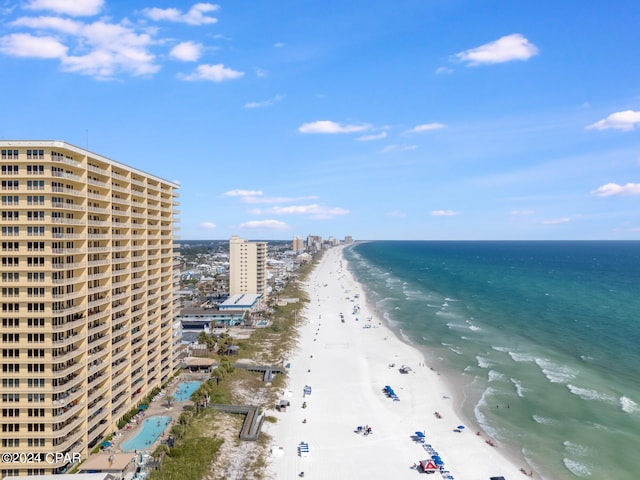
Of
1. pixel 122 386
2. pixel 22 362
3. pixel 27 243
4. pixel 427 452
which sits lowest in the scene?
pixel 427 452

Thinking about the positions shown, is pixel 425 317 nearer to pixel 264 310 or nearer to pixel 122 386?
pixel 264 310

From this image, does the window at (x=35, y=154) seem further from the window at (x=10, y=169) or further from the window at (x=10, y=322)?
the window at (x=10, y=322)

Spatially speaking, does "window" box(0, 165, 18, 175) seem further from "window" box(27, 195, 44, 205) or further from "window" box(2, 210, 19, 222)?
"window" box(2, 210, 19, 222)

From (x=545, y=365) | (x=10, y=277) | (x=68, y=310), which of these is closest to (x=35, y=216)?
(x=10, y=277)

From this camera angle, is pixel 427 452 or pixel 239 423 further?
pixel 239 423

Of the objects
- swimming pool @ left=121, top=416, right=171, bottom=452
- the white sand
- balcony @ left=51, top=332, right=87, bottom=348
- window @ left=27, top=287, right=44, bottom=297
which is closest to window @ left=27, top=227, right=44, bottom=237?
window @ left=27, top=287, right=44, bottom=297

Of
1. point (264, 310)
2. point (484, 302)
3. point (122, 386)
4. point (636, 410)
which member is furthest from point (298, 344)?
point (484, 302)
